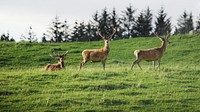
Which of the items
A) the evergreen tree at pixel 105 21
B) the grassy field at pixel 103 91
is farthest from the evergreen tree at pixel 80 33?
the grassy field at pixel 103 91

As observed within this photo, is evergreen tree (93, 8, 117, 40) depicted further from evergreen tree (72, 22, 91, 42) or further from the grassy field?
the grassy field

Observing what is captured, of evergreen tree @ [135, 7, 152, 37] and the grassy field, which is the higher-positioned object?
evergreen tree @ [135, 7, 152, 37]

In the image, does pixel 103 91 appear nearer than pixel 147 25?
Yes

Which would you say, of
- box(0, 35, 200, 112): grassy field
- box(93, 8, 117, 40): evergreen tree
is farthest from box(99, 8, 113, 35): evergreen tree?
box(0, 35, 200, 112): grassy field

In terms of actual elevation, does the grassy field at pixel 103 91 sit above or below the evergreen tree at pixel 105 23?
below

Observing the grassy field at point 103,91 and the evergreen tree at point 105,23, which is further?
the evergreen tree at point 105,23

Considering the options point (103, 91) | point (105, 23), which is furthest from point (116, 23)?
point (103, 91)

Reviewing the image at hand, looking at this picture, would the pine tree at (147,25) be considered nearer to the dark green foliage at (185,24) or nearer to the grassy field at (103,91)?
the dark green foliage at (185,24)

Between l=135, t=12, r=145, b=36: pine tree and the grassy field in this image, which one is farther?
l=135, t=12, r=145, b=36: pine tree

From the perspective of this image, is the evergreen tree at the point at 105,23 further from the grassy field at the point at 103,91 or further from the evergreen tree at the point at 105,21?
the grassy field at the point at 103,91

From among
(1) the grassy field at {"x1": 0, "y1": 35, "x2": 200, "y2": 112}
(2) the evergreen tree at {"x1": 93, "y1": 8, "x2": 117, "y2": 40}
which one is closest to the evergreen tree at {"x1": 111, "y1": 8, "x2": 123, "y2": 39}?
(2) the evergreen tree at {"x1": 93, "y1": 8, "x2": 117, "y2": 40}

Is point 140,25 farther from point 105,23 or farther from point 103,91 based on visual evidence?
point 103,91

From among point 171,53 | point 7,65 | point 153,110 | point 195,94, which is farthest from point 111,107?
point 171,53

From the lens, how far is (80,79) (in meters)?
18.2
